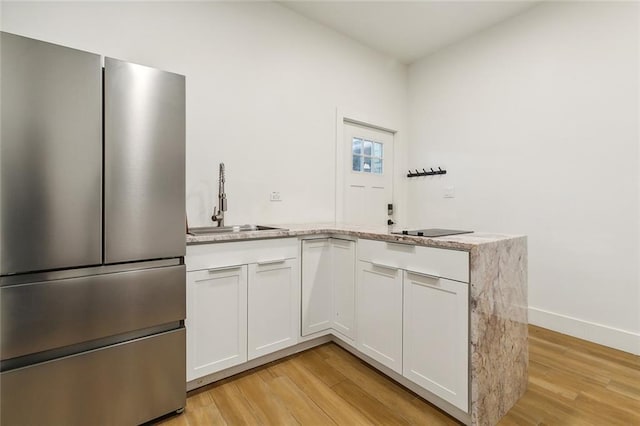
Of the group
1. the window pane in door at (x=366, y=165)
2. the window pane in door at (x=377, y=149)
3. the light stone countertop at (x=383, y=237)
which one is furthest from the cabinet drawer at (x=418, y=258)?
the window pane in door at (x=377, y=149)

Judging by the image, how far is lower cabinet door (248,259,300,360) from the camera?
1864mm

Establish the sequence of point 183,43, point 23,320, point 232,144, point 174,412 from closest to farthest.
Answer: point 23,320 < point 174,412 < point 183,43 < point 232,144

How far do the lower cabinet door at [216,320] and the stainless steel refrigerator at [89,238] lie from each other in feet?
0.41

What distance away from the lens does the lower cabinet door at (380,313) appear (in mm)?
1695

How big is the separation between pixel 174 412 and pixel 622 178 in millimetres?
3430

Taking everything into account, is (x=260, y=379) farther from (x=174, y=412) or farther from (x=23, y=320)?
(x=23, y=320)

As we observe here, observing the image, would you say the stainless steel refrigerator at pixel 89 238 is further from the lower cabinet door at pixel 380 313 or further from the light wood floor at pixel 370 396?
the lower cabinet door at pixel 380 313

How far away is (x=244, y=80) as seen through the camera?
8.13 ft

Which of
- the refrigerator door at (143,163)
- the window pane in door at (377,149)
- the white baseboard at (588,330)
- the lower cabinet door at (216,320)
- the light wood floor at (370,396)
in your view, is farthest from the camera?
the window pane in door at (377,149)

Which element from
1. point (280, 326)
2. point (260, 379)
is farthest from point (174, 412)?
point (280, 326)

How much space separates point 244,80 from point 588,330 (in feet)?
11.6

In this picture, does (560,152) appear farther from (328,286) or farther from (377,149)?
(328,286)

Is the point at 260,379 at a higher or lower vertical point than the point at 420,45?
lower

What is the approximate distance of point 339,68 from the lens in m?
3.14
